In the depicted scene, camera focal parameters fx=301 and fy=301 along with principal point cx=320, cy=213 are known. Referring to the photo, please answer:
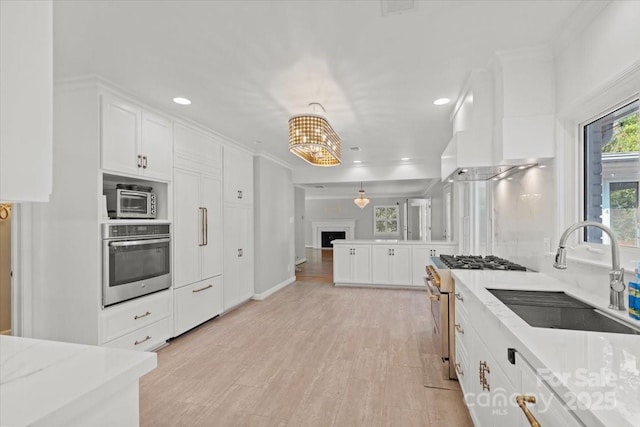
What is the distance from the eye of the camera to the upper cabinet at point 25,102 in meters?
0.58

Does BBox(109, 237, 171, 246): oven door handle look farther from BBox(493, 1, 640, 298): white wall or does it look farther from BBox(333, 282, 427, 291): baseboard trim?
BBox(333, 282, 427, 291): baseboard trim

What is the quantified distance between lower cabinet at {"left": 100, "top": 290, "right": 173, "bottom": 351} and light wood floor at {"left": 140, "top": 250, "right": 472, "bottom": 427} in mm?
200

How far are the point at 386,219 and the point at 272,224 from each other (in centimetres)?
798

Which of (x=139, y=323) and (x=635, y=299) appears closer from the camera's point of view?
(x=635, y=299)

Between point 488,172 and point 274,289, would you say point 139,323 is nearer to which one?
point 274,289

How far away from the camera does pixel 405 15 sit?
5.83ft

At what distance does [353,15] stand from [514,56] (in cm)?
125

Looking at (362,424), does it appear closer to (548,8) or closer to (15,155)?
(15,155)

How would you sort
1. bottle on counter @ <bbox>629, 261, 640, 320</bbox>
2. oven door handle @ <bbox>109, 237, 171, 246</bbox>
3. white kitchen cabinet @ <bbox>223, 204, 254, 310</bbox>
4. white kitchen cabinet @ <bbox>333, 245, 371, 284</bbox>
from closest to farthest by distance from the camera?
bottle on counter @ <bbox>629, 261, 640, 320</bbox>, oven door handle @ <bbox>109, 237, 171, 246</bbox>, white kitchen cabinet @ <bbox>223, 204, 254, 310</bbox>, white kitchen cabinet @ <bbox>333, 245, 371, 284</bbox>

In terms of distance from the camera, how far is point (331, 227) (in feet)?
43.9

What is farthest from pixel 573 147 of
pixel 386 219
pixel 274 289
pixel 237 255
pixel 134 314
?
pixel 386 219

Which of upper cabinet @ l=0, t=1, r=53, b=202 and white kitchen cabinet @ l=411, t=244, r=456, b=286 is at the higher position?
upper cabinet @ l=0, t=1, r=53, b=202

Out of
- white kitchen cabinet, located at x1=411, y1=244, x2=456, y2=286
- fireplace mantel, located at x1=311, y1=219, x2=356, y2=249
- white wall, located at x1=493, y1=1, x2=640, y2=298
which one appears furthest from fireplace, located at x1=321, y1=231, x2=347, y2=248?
white wall, located at x1=493, y1=1, x2=640, y2=298

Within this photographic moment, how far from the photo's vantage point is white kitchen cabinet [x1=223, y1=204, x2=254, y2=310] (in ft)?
14.4
